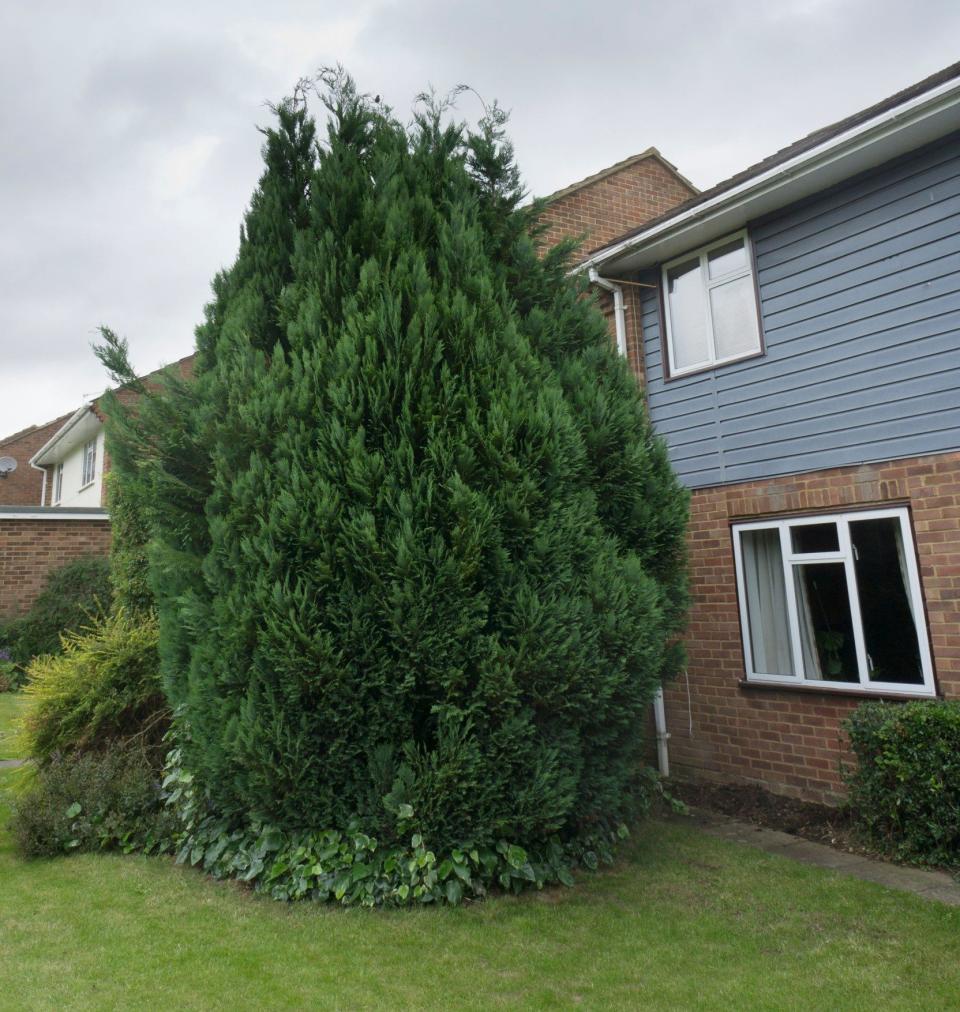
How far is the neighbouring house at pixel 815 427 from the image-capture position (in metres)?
5.97

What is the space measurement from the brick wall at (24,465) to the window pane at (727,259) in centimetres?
2886

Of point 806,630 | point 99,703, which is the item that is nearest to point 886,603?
point 806,630

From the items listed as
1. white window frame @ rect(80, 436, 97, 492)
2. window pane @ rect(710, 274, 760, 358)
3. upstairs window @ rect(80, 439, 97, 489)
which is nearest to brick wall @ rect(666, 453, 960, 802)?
window pane @ rect(710, 274, 760, 358)

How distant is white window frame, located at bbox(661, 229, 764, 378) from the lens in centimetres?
740

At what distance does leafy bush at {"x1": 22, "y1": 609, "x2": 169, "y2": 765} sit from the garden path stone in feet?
15.3

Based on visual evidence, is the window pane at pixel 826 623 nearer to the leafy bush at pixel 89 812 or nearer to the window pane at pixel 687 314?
the window pane at pixel 687 314

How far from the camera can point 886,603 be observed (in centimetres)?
623

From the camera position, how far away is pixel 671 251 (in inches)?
319

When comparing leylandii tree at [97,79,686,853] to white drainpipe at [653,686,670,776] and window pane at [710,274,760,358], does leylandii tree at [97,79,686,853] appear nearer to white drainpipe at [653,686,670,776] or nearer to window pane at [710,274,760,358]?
white drainpipe at [653,686,670,776]

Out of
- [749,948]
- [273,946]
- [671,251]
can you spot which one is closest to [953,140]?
[671,251]

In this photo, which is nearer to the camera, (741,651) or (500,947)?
(500,947)

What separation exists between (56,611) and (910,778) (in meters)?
14.5

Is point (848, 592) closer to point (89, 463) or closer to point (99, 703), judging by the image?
point (99, 703)

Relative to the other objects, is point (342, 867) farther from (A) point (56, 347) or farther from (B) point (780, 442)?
(A) point (56, 347)
